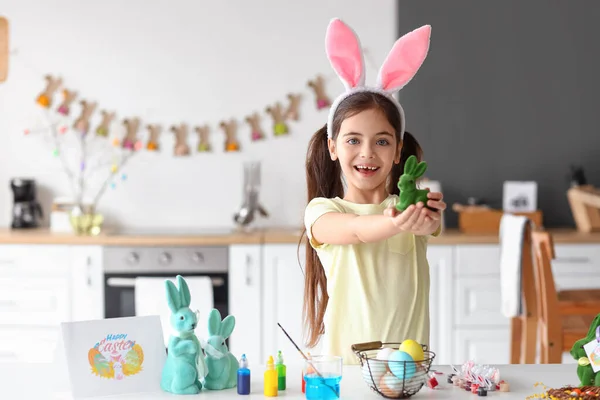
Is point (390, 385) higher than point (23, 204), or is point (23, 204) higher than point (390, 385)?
point (23, 204)

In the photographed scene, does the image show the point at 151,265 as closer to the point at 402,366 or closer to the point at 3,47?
the point at 3,47

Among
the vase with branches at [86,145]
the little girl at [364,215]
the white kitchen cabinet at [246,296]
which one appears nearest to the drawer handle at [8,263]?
the vase with branches at [86,145]

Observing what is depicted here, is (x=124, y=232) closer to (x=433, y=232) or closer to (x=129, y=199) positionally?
(x=129, y=199)

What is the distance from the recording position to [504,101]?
4.36 metres

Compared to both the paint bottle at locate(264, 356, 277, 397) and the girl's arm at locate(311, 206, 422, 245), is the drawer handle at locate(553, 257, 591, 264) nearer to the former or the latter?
the girl's arm at locate(311, 206, 422, 245)

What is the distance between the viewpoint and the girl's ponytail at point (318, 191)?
202cm

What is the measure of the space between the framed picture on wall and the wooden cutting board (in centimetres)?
261

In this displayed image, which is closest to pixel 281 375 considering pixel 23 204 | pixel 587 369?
pixel 587 369

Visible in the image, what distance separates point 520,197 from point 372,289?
8.50ft

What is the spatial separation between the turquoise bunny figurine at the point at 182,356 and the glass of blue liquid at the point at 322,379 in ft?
0.70

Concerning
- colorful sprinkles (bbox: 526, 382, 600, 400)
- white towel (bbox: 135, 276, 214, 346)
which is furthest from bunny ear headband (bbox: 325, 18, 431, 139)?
white towel (bbox: 135, 276, 214, 346)

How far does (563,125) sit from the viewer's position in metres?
4.35

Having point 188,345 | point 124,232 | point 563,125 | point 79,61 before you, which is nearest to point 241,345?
point 124,232

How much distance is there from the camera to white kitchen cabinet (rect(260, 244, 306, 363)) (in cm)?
389
